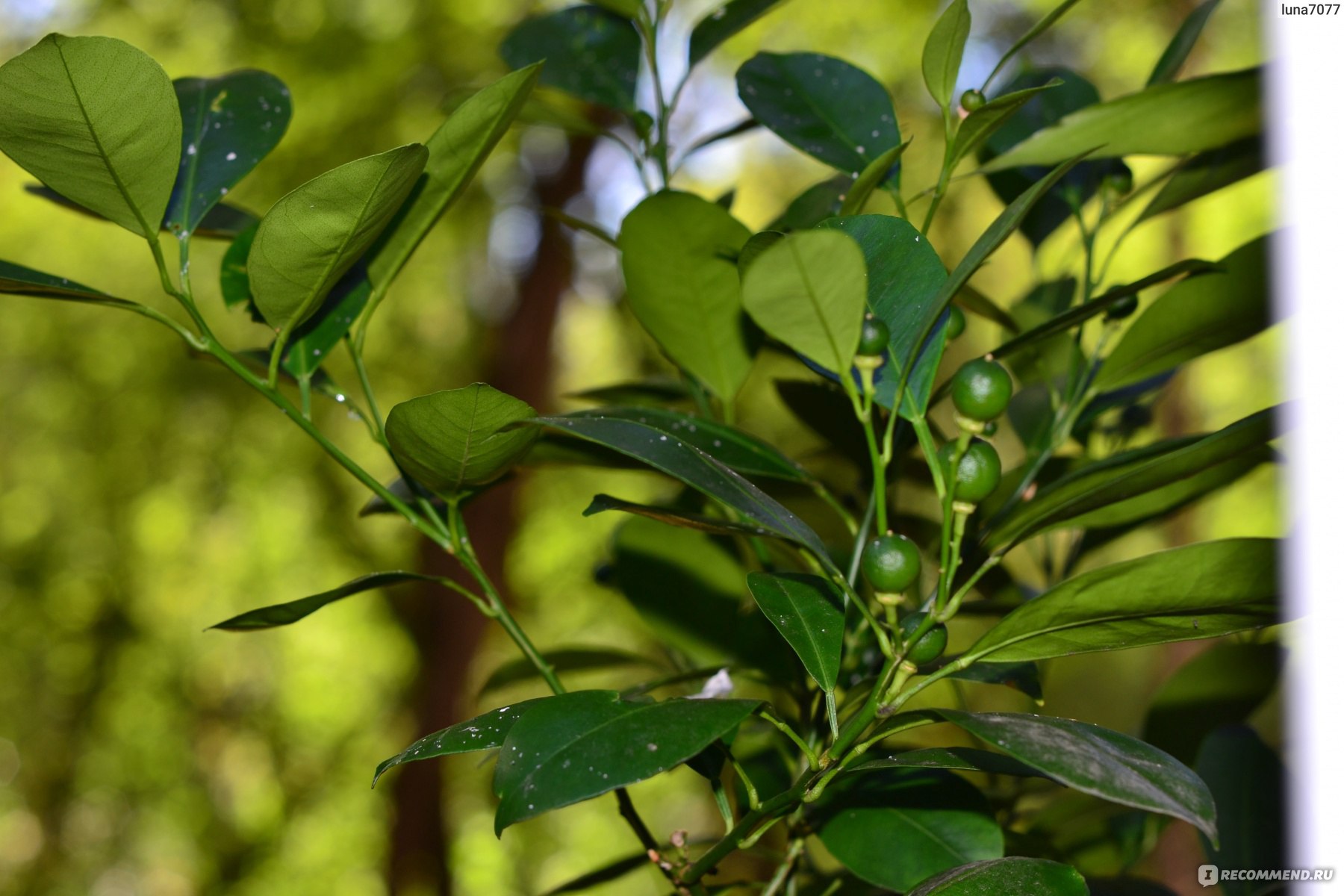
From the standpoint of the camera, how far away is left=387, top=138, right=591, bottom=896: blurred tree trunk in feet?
7.46

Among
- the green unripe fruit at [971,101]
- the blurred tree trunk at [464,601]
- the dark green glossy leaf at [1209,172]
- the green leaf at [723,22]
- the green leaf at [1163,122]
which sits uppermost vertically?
the green leaf at [723,22]

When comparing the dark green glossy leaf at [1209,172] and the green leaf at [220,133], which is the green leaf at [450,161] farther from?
the dark green glossy leaf at [1209,172]

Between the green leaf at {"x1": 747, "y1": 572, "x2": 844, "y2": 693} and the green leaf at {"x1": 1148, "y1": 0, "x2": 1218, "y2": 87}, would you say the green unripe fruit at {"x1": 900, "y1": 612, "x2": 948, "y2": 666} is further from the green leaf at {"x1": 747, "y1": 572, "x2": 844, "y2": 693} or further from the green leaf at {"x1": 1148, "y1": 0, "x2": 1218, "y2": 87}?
the green leaf at {"x1": 1148, "y1": 0, "x2": 1218, "y2": 87}

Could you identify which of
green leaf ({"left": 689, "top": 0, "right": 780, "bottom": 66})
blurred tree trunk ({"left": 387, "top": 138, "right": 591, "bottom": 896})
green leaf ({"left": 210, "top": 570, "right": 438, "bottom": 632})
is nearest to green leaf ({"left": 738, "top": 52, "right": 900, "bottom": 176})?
green leaf ({"left": 689, "top": 0, "right": 780, "bottom": 66})

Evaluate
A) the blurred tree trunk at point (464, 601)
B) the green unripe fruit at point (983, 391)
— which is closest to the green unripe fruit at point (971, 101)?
the green unripe fruit at point (983, 391)

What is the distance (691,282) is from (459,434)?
0.45ft

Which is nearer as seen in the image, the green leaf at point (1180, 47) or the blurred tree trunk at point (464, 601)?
the green leaf at point (1180, 47)

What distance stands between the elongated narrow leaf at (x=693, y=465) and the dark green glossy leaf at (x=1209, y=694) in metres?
0.32

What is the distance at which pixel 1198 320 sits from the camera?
44 centimetres

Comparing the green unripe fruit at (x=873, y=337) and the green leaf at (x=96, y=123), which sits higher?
the green leaf at (x=96, y=123)

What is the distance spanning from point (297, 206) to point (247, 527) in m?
2.77

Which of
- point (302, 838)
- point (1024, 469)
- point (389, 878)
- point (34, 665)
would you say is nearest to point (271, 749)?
point (302, 838)

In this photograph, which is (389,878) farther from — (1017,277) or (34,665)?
(1017,277)

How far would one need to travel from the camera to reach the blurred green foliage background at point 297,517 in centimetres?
242
